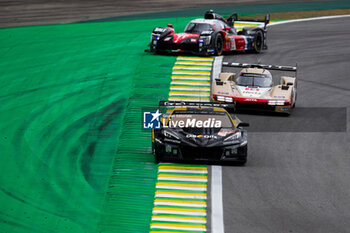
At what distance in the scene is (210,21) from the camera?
1107 inches

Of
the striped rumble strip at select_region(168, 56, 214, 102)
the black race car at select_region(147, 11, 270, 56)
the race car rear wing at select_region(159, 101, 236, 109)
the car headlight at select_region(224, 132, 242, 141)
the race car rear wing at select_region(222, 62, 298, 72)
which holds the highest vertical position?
the race car rear wing at select_region(159, 101, 236, 109)

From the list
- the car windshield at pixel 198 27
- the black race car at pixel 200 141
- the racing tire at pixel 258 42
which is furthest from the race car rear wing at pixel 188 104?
the racing tire at pixel 258 42

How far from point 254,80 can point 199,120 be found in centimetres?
575

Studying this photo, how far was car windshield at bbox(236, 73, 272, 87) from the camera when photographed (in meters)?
21.7

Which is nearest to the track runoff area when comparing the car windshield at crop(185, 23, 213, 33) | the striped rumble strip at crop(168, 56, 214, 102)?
the striped rumble strip at crop(168, 56, 214, 102)

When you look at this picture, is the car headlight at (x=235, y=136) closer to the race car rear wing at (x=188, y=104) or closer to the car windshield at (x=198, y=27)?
the race car rear wing at (x=188, y=104)

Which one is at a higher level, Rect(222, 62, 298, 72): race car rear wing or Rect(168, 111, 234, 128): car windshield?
Rect(168, 111, 234, 128): car windshield

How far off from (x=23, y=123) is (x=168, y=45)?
9.03 meters

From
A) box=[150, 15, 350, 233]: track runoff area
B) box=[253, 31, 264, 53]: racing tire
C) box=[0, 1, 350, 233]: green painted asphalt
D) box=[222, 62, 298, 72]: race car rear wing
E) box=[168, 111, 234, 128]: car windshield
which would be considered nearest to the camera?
box=[150, 15, 350, 233]: track runoff area

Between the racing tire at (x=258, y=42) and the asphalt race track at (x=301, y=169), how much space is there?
3.98 ft

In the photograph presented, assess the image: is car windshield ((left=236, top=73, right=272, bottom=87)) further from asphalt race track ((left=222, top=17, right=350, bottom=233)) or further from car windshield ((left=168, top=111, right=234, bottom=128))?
car windshield ((left=168, top=111, right=234, bottom=128))

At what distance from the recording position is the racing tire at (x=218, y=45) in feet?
90.0

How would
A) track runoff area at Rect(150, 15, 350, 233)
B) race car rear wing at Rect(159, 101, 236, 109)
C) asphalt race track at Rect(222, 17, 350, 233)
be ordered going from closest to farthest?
track runoff area at Rect(150, 15, 350, 233)
asphalt race track at Rect(222, 17, 350, 233)
race car rear wing at Rect(159, 101, 236, 109)

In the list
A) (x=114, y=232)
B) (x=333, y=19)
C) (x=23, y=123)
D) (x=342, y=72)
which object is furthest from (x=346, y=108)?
(x=333, y=19)
